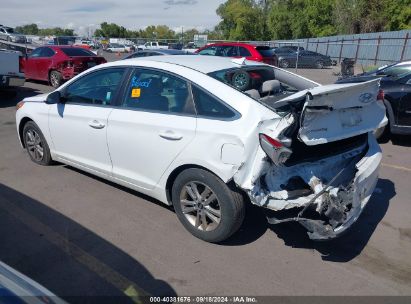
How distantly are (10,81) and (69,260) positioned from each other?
9133mm

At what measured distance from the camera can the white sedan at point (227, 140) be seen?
10.3 feet

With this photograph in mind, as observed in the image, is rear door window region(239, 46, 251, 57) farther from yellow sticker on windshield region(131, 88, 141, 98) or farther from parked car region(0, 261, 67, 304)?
parked car region(0, 261, 67, 304)

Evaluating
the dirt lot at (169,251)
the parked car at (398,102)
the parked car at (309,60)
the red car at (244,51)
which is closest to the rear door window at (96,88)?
the dirt lot at (169,251)

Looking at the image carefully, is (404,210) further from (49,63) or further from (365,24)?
(365,24)

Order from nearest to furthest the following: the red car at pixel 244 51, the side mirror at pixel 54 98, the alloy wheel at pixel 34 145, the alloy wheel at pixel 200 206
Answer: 1. the alloy wheel at pixel 200 206
2. the side mirror at pixel 54 98
3. the alloy wheel at pixel 34 145
4. the red car at pixel 244 51

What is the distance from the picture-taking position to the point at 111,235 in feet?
12.4

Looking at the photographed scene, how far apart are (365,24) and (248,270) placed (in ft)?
156

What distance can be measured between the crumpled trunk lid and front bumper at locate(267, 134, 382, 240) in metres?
0.33

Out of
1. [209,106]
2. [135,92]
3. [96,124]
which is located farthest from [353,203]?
[96,124]

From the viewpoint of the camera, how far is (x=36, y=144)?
5492 millimetres

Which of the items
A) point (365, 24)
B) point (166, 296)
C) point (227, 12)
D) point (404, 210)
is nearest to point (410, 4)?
point (365, 24)

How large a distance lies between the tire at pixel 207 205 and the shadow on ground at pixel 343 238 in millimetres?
713

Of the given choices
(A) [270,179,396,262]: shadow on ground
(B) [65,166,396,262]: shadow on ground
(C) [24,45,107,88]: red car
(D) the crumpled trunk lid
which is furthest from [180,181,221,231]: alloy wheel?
(C) [24,45,107,88]: red car

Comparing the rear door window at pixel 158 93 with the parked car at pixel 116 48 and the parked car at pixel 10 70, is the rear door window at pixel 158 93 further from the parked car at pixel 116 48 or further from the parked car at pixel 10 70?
the parked car at pixel 116 48
